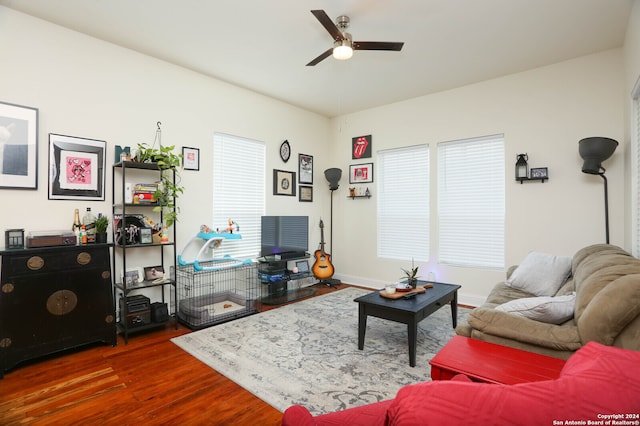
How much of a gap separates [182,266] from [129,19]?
8.56 ft

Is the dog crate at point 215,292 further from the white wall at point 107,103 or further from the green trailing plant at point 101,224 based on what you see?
the green trailing plant at point 101,224

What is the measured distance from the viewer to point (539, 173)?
3.86 metres

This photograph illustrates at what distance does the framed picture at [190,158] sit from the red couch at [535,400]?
3936 millimetres

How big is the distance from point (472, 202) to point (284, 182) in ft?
9.41

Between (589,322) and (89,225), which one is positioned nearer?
(589,322)

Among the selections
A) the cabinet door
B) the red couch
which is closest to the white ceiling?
the cabinet door

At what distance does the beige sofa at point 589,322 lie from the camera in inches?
59.6

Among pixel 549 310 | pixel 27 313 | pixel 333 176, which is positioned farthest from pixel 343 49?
pixel 27 313

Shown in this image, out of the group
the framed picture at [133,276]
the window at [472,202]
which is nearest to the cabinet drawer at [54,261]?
the framed picture at [133,276]

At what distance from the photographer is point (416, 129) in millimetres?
4949

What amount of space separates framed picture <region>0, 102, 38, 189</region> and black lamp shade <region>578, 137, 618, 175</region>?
5.47m

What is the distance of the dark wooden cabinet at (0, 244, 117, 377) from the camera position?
2500 mm

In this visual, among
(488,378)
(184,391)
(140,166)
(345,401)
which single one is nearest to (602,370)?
(488,378)

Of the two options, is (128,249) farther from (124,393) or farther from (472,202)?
(472,202)
